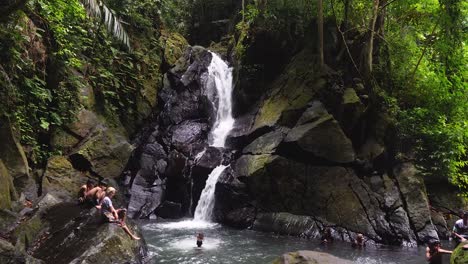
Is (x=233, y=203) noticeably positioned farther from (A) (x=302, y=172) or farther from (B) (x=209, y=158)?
(A) (x=302, y=172)

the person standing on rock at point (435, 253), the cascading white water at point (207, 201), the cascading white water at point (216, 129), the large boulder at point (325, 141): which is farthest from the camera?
the cascading white water at point (207, 201)

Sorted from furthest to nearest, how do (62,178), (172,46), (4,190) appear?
(172,46), (62,178), (4,190)

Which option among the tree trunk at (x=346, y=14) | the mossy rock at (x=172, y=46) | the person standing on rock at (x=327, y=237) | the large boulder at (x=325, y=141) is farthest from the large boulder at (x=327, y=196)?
the mossy rock at (x=172, y=46)

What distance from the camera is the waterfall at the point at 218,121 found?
18.5 meters

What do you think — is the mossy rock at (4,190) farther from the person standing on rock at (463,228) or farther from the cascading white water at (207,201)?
the person standing on rock at (463,228)

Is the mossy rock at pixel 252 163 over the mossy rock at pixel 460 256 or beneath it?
over

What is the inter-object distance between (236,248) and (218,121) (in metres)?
10.5

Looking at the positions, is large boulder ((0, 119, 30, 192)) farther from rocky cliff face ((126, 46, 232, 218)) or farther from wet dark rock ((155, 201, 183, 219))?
wet dark rock ((155, 201, 183, 219))

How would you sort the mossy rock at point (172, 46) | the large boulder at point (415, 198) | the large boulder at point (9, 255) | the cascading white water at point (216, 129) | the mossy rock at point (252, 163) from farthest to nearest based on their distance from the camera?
1. the mossy rock at point (172, 46)
2. the cascading white water at point (216, 129)
3. the mossy rock at point (252, 163)
4. the large boulder at point (415, 198)
5. the large boulder at point (9, 255)

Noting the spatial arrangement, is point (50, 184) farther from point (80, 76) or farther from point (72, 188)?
point (80, 76)

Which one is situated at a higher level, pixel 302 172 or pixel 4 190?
pixel 302 172

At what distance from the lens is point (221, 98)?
78.4 feet

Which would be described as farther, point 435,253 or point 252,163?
point 252,163

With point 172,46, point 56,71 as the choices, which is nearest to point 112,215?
point 56,71
